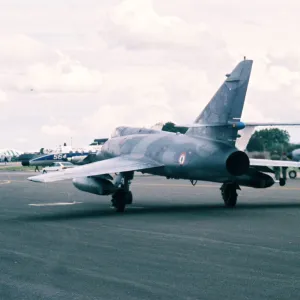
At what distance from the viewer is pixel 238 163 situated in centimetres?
2295

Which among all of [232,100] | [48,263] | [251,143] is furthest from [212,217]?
[251,143]

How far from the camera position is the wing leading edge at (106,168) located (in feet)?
72.2

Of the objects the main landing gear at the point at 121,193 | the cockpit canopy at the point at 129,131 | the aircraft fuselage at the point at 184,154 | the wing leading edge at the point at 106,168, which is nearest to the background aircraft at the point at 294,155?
the cockpit canopy at the point at 129,131

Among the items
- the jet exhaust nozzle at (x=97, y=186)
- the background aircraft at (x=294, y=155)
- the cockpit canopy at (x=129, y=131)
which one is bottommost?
the jet exhaust nozzle at (x=97, y=186)

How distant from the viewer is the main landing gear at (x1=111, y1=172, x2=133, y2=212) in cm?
2452

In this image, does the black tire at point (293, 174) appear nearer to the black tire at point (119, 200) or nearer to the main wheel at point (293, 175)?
the main wheel at point (293, 175)

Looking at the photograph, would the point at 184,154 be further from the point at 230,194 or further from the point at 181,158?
the point at 230,194

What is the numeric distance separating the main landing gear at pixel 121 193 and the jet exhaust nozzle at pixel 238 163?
411cm

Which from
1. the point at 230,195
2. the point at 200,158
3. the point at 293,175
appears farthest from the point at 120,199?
the point at 293,175

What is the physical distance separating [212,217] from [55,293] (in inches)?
506

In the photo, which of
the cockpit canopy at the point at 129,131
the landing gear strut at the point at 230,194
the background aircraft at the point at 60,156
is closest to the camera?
the landing gear strut at the point at 230,194

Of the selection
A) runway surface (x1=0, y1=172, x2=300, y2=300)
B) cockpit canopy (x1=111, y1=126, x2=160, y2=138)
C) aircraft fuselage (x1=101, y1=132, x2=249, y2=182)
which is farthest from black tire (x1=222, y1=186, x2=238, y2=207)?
cockpit canopy (x1=111, y1=126, x2=160, y2=138)

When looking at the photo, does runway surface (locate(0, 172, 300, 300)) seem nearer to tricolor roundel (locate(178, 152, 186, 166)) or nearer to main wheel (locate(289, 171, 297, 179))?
tricolor roundel (locate(178, 152, 186, 166))

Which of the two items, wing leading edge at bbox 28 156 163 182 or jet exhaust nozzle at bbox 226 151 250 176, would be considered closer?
wing leading edge at bbox 28 156 163 182
